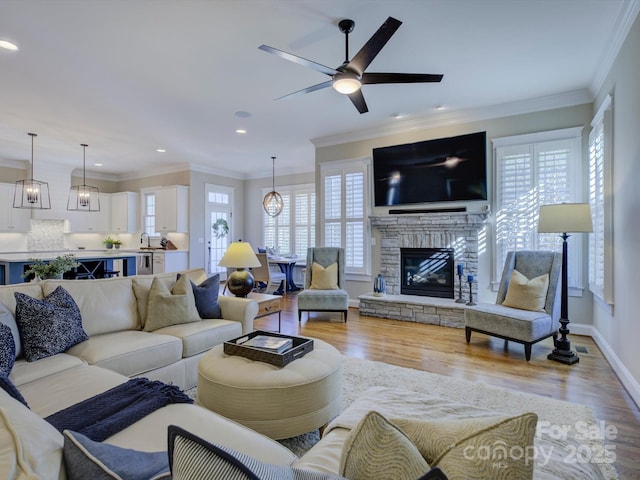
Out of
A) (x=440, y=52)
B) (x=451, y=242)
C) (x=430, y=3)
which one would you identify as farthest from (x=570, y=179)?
Result: (x=430, y=3)

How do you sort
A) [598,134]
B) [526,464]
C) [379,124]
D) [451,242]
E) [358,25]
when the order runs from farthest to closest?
[379,124] → [451,242] → [598,134] → [358,25] → [526,464]

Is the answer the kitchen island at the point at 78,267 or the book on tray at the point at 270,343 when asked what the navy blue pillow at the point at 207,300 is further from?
the kitchen island at the point at 78,267

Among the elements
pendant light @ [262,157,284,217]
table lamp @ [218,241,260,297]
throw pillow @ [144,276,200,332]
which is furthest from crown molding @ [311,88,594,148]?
throw pillow @ [144,276,200,332]

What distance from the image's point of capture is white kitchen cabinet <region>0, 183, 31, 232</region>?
6.87 meters

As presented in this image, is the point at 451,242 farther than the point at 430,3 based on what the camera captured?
Yes

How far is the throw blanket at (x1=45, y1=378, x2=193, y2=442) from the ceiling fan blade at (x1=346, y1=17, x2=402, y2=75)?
2556 millimetres

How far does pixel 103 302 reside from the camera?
272cm

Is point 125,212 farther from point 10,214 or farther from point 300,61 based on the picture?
point 300,61

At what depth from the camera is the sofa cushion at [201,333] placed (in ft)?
8.82

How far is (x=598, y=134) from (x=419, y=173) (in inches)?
85.7

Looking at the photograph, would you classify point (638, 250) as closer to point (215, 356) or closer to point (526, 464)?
point (526, 464)

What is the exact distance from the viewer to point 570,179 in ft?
14.1

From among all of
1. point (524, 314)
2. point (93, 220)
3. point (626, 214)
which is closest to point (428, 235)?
point (524, 314)

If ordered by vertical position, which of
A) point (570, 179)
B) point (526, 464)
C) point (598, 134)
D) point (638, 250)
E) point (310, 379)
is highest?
point (598, 134)
